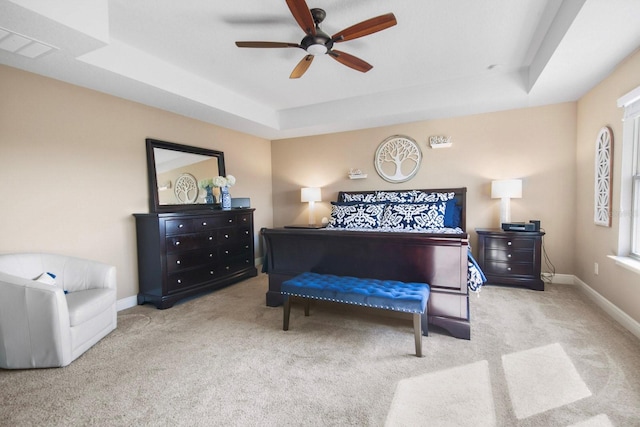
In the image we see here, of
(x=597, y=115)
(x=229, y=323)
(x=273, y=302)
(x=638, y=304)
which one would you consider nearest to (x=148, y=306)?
(x=229, y=323)

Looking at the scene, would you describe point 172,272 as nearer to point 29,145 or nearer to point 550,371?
point 29,145

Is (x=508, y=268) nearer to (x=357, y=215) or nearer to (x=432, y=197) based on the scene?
(x=432, y=197)

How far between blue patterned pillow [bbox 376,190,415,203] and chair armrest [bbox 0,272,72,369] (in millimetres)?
3880

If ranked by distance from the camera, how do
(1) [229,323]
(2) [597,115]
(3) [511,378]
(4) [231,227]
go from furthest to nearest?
(4) [231,227] → (2) [597,115] → (1) [229,323] → (3) [511,378]

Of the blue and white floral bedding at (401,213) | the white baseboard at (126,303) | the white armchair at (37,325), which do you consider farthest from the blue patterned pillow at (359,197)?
the white armchair at (37,325)

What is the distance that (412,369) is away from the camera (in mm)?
1945

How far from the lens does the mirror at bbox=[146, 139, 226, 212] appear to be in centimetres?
353

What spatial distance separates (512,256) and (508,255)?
0.04 metres

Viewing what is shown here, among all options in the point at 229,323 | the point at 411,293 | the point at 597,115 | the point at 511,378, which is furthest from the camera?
the point at 597,115

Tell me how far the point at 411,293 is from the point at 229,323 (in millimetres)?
1752

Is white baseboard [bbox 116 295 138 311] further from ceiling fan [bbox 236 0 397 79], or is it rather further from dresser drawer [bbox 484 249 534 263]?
dresser drawer [bbox 484 249 534 263]

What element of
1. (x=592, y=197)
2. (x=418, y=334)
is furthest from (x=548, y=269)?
(x=418, y=334)

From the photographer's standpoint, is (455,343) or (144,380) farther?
(455,343)

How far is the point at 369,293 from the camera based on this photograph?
89.0 inches
